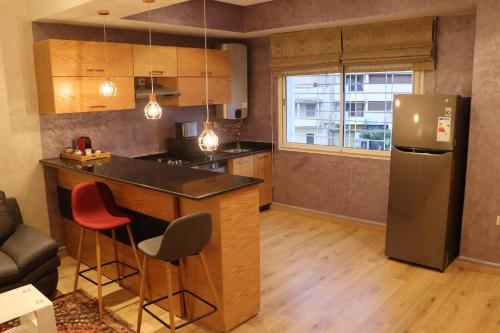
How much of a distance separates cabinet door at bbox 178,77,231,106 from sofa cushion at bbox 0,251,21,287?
245 cm

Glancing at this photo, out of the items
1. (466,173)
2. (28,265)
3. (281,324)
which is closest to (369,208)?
(466,173)

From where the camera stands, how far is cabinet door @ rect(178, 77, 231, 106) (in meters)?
5.01

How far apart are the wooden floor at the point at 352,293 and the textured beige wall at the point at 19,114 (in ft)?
2.85

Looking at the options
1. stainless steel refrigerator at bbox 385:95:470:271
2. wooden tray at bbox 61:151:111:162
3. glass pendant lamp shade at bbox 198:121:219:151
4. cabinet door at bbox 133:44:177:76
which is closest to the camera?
glass pendant lamp shade at bbox 198:121:219:151

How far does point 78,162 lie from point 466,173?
3696 mm

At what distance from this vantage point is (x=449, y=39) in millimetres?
4324

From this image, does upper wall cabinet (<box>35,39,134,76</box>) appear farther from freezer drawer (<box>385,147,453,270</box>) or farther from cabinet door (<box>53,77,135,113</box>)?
freezer drawer (<box>385,147,453,270</box>)

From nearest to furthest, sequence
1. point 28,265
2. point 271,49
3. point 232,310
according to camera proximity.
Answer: point 232,310
point 28,265
point 271,49

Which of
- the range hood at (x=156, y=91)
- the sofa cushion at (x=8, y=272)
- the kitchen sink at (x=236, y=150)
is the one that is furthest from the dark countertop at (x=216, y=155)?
the sofa cushion at (x=8, y=272)

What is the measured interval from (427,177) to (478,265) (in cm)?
98

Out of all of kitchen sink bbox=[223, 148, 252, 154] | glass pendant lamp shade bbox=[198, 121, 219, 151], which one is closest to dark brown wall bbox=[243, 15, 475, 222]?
kitchen sink bbox=[223, 148, 252, 154]

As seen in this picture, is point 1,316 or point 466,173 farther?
point 466,173

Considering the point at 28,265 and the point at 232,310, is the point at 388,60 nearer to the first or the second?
the point at 232,310

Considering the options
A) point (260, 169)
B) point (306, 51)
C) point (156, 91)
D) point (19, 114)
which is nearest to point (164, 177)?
point (156, 91)
